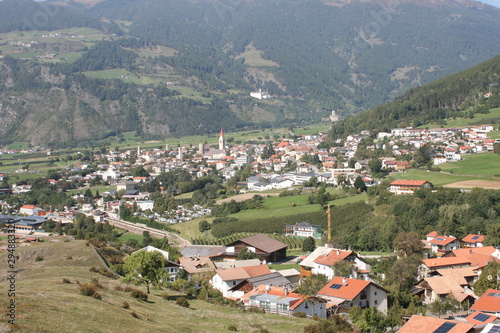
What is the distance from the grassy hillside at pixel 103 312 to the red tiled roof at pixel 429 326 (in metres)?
3.01

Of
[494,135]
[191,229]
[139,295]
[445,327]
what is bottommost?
[191,229]

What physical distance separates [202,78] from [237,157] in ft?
278

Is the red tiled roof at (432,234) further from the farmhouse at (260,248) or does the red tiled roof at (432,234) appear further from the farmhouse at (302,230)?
the farmhouse at (302,230)

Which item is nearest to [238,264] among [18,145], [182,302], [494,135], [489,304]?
[182,302]

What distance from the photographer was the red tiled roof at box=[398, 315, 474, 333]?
55.7ft

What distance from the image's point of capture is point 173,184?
233 ft

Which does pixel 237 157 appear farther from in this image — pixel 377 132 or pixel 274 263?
pixel 274 263

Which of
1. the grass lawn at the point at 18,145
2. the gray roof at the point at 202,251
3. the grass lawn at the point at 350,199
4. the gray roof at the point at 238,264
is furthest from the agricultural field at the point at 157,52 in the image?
the gray roof at the point at 238,264

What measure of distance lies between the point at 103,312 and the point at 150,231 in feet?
112

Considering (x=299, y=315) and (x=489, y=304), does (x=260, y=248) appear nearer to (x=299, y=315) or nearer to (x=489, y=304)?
(x=299, y=315)

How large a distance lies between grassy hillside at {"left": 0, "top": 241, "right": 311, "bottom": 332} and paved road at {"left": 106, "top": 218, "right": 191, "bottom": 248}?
18980mm

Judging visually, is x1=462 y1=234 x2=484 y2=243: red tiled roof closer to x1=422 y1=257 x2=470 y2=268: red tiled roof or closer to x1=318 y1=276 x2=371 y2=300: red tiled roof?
x1=422 y1=257 x2=470 y2=268: red tiled roof

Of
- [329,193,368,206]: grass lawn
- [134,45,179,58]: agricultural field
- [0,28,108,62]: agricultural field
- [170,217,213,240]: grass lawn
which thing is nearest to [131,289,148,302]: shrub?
[170,217,213,240]: grass lawn

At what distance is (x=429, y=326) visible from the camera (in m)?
17.8
